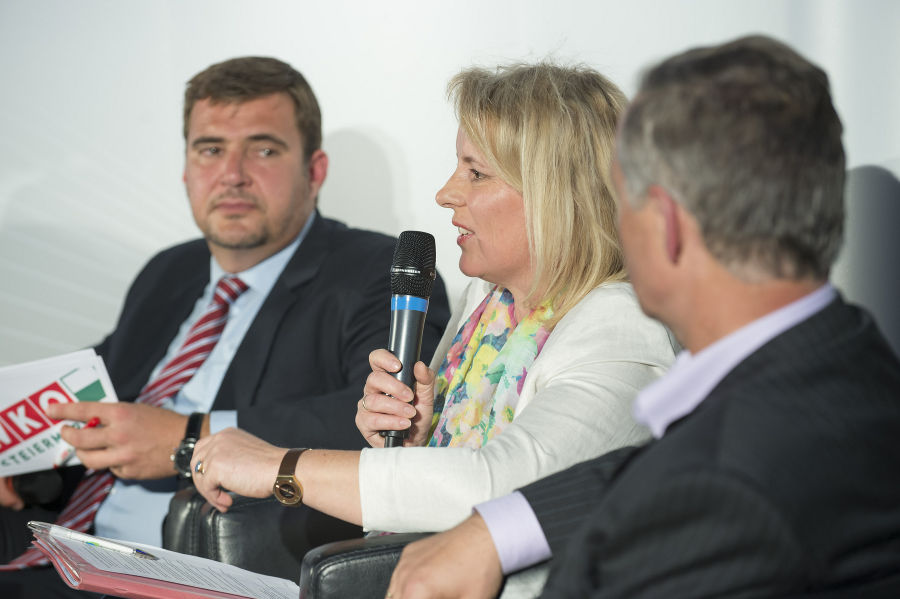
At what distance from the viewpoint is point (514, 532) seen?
1.24 meters

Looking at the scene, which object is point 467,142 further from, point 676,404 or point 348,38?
point 348,38

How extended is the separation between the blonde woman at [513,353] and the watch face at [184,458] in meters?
0.47

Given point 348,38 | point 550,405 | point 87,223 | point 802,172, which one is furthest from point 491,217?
point 87,223

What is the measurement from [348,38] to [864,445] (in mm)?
2512

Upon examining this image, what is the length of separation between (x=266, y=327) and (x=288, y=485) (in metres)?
1.13

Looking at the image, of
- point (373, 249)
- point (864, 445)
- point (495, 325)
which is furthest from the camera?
point (373, 249)

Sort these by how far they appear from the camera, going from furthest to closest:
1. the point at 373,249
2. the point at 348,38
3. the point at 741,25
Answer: the point at 348,38, the point at 373,249, the point at 741,25

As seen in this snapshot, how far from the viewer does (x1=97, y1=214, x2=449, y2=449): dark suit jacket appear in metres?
2.27

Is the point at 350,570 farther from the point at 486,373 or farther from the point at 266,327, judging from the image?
the point at 266,327

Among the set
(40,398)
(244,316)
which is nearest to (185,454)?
(40,398)

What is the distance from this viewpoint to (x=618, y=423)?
1420mm

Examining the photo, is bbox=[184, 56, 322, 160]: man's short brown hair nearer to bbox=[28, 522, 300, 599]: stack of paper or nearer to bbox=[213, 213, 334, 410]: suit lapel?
bbox=[213, 213, 334, 410]: suit lapel

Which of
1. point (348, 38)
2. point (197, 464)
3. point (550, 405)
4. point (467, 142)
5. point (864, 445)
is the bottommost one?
point (197, 464)

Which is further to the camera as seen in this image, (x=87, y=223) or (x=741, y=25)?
(x=87, y=223)
